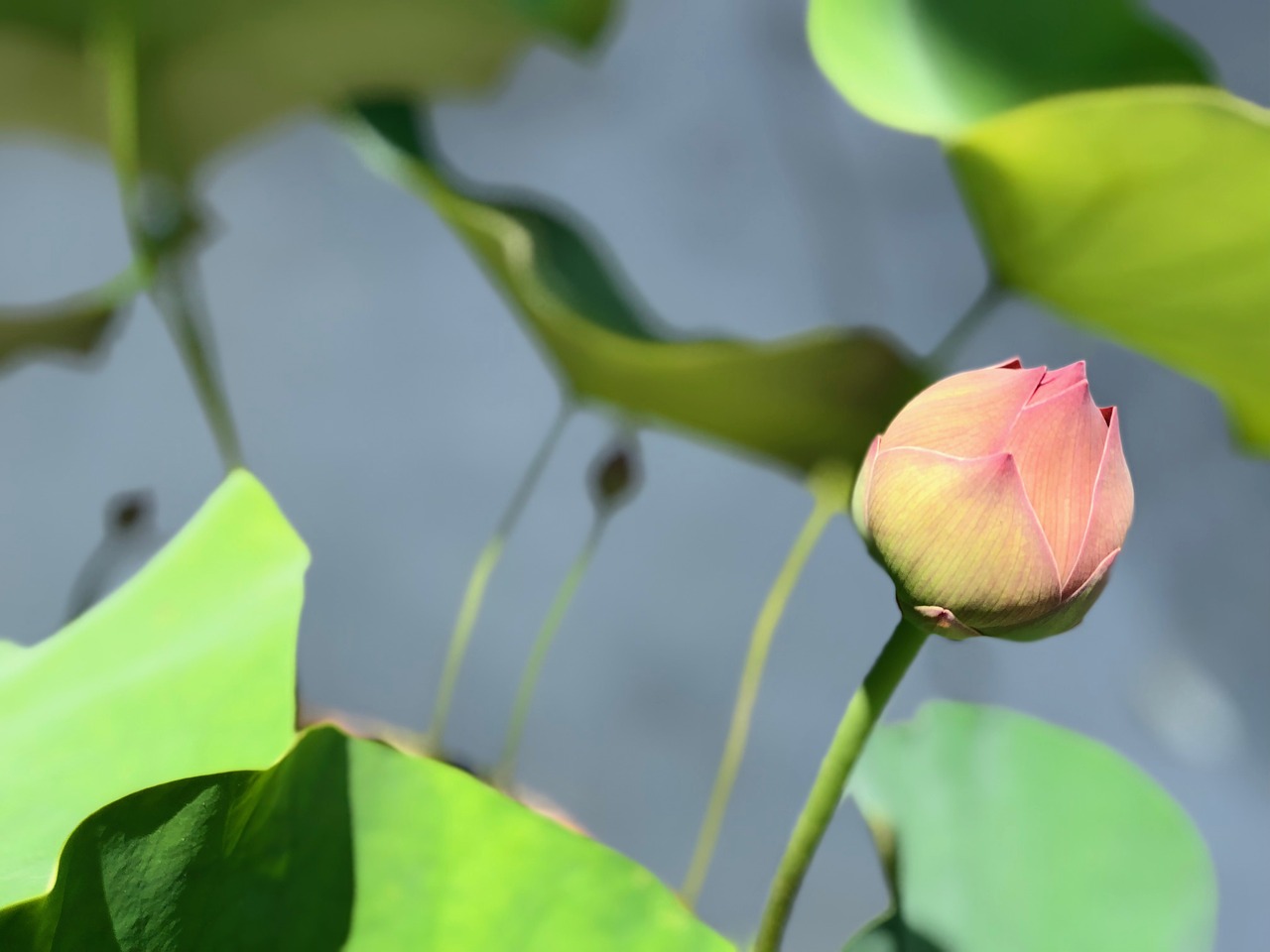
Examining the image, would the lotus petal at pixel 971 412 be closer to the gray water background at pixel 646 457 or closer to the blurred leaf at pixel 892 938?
the blurred leaf at pixel 892 938

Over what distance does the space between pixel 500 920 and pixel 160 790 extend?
0.16ft

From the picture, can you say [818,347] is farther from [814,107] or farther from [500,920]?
[814,107]

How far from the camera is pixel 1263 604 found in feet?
2.73

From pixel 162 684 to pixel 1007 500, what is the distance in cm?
13

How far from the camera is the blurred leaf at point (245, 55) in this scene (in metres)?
0.37

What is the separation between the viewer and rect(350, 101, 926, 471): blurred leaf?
0.27m

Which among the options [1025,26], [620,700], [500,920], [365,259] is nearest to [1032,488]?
[500,920]

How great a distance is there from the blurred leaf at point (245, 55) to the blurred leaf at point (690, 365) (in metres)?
0.05

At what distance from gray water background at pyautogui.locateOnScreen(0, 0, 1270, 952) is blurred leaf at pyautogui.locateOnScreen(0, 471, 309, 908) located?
0.58 metres

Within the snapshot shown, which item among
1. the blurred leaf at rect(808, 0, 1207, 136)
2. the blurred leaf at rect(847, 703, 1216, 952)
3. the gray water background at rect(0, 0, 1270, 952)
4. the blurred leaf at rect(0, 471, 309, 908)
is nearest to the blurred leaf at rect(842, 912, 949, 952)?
the blurred leaf at rect(847, 703, 1216, 952)

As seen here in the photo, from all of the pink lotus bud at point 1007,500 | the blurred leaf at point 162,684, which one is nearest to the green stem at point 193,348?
the blurred leaf at point 162,684

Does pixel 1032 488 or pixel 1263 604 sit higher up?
pixel 1032 488

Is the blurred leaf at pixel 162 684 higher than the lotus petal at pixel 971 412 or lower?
lower

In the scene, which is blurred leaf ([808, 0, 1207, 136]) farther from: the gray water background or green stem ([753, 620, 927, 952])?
the gray water background
